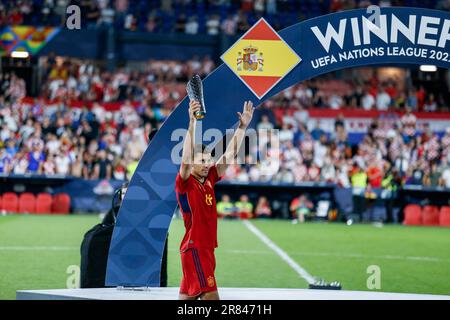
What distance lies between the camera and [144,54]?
34.7 m

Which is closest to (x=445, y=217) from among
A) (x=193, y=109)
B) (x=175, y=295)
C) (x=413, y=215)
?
(x=413, y=215)

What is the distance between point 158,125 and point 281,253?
12967mm

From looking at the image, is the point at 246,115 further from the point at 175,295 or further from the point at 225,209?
the point at 225,209

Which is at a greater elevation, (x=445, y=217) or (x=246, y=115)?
(x=246, y=115)

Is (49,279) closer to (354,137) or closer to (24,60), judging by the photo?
(354,137)

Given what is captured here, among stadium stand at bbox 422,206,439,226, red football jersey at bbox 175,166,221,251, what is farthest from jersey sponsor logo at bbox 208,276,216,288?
stadium stand at bbox 422,206,439,226

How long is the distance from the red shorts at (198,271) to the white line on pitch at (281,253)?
18.4 ft

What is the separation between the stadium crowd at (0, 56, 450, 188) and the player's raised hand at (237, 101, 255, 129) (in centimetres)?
1533

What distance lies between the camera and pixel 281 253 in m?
17.6

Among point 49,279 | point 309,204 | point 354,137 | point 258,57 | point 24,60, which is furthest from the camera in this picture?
point 24,60

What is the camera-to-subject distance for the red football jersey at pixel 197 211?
8297mm

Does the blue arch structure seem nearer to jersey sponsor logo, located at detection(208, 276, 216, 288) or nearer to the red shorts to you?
the red shorts

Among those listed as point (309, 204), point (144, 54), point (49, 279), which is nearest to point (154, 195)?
point (49, 279)
